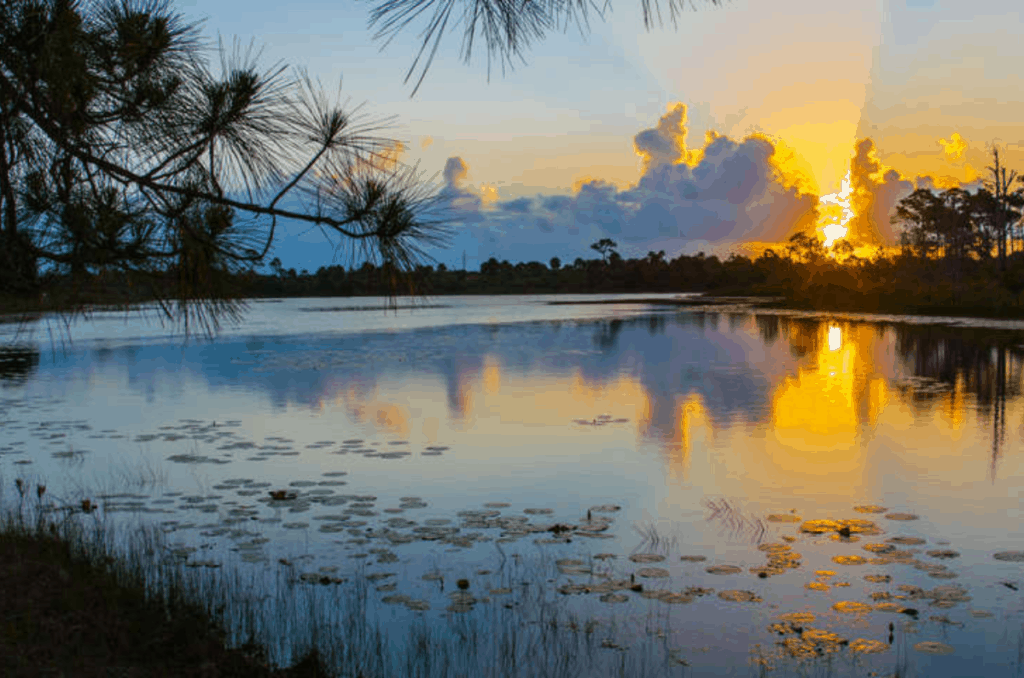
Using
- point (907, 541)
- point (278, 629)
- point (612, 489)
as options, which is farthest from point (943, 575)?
point (278, 629)

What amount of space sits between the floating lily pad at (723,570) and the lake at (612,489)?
0.09 feet

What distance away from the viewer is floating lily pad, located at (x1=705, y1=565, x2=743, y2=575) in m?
5.48

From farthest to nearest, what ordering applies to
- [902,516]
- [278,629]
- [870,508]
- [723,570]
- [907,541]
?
1. [870,508]
2. [902,516]
3. [907,541]
4. [723,570]
5. [278,629]

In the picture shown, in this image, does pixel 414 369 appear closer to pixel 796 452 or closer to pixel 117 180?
pixel 796 452

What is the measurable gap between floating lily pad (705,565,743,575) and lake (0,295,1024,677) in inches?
1.1

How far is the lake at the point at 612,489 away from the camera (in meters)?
4.81

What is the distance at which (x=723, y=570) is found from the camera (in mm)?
5508

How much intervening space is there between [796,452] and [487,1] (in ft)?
24.7

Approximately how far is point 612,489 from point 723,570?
243 cm

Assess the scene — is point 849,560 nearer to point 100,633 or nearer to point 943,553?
point 943,553

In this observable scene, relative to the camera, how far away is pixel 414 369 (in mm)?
18547

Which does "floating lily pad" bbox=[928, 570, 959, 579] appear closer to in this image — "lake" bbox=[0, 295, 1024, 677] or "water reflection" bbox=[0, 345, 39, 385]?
"lake" bbox=[0, 295, 1024, 677]

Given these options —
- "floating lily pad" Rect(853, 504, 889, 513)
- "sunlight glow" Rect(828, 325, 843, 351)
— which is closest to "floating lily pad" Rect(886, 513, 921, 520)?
"floating lily pad" Rect(853, 504, 889, 513)

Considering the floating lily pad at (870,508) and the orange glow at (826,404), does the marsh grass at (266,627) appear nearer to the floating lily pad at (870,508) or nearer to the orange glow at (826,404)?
the floating lily pad at (870,508)
